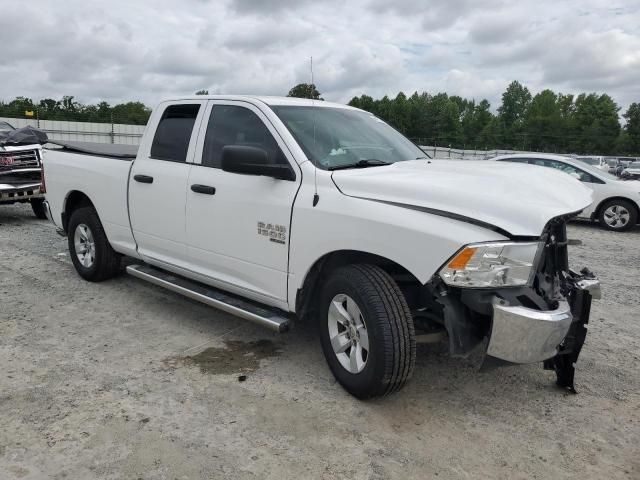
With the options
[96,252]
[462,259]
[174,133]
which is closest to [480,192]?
[462,259]

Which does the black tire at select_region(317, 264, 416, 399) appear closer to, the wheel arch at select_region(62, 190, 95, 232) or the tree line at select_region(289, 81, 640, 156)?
the wheel arch at select_region(62, 190, 95, 232)

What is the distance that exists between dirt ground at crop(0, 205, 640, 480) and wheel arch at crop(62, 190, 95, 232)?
53.8 inches

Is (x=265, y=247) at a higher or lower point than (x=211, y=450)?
higher

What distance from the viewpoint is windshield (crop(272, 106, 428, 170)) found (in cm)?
393

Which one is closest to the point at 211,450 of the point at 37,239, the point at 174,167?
the point at 174,167

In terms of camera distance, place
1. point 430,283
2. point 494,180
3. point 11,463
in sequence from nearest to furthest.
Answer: point 11,463 → point 430,283 → point 494,180

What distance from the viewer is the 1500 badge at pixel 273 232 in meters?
3.80

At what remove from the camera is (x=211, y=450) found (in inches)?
118

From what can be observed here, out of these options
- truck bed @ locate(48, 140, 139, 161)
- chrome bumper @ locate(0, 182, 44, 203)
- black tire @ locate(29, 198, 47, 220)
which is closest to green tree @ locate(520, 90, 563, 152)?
black tire @ locate(29, 198, 47, 220)

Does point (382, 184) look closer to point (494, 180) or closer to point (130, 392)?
point (494, 180)

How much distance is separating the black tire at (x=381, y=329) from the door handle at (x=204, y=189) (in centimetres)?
137

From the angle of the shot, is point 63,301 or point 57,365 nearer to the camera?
point 57,365

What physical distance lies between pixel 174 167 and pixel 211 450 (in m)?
2.52

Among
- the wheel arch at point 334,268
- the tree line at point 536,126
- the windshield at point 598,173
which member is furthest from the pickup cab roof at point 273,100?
the tree line at point 536,126
